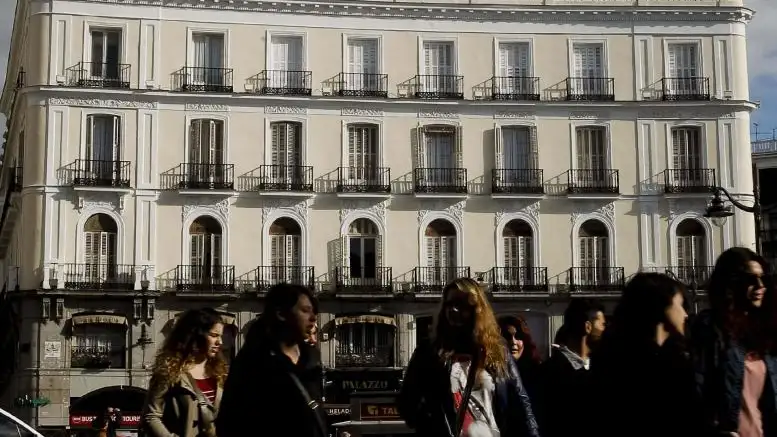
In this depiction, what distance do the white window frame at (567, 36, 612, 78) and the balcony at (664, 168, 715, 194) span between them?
449 centimetres

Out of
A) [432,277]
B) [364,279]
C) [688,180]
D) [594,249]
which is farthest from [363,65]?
[688,180]

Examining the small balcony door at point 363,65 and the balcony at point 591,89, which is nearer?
the small balcony door at point 363,65

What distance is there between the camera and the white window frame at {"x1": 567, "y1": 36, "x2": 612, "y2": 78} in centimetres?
4622

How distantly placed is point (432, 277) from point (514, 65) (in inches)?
344

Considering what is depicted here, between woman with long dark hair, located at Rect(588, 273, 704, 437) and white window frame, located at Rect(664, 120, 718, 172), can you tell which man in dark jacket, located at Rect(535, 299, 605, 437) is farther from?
white window frame, located at Rect(664, 120, 718, 172)

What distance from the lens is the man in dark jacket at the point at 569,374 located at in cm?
891

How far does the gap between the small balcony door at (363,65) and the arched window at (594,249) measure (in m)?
9.28

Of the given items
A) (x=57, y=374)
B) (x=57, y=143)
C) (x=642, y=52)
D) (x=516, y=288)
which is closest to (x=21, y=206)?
(x=57, y=143)

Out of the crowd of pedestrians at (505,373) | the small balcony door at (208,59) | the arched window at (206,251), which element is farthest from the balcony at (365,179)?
the crowd of pedestrians at (505,373)

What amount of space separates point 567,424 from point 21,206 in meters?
37.1

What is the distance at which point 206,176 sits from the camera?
4306cm

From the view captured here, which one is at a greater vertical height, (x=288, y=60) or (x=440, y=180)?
(x=288, y=60)

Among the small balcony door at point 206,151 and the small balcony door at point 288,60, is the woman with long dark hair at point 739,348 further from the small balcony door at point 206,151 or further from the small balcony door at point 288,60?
the small balcony door at point 288,60

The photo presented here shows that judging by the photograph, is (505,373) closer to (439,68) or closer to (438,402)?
(438,402)
